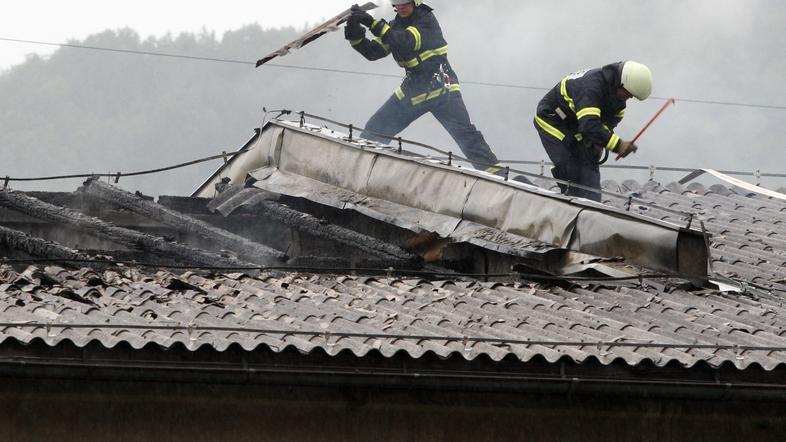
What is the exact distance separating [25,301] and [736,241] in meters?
7.21

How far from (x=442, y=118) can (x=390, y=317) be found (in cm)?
923

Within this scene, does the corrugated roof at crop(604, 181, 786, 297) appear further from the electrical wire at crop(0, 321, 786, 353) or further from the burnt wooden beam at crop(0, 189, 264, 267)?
the burnt wooden beam at crop(0, 189, 264, 267)

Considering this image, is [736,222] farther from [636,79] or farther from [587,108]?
[587,108]

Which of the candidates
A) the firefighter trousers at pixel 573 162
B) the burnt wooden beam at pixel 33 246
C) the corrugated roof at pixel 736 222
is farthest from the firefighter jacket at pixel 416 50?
the burnt wooden beam at pixel 33 246

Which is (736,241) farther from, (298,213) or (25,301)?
(25,301)

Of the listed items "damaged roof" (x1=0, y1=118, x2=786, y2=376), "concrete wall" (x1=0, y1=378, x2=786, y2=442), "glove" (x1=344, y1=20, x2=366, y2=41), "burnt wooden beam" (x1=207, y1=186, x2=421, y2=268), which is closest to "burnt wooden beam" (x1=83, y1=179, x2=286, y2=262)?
"damaged roof" (x1=0, y1=118, x2=786, y2=376)

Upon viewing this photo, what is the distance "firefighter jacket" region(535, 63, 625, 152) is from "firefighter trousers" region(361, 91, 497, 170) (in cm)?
338

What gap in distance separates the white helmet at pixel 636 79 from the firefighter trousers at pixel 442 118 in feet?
14.3

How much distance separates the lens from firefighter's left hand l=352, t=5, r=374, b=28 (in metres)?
15.8

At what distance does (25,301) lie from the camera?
8.29 m

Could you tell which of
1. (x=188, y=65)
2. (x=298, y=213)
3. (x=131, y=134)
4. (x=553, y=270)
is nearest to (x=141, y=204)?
(x=298, y=213)

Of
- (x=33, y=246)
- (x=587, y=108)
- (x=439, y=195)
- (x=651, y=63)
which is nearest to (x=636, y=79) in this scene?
(x=587, y=108)

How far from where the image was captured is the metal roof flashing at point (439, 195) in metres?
11.1

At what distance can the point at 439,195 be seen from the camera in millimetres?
12703
